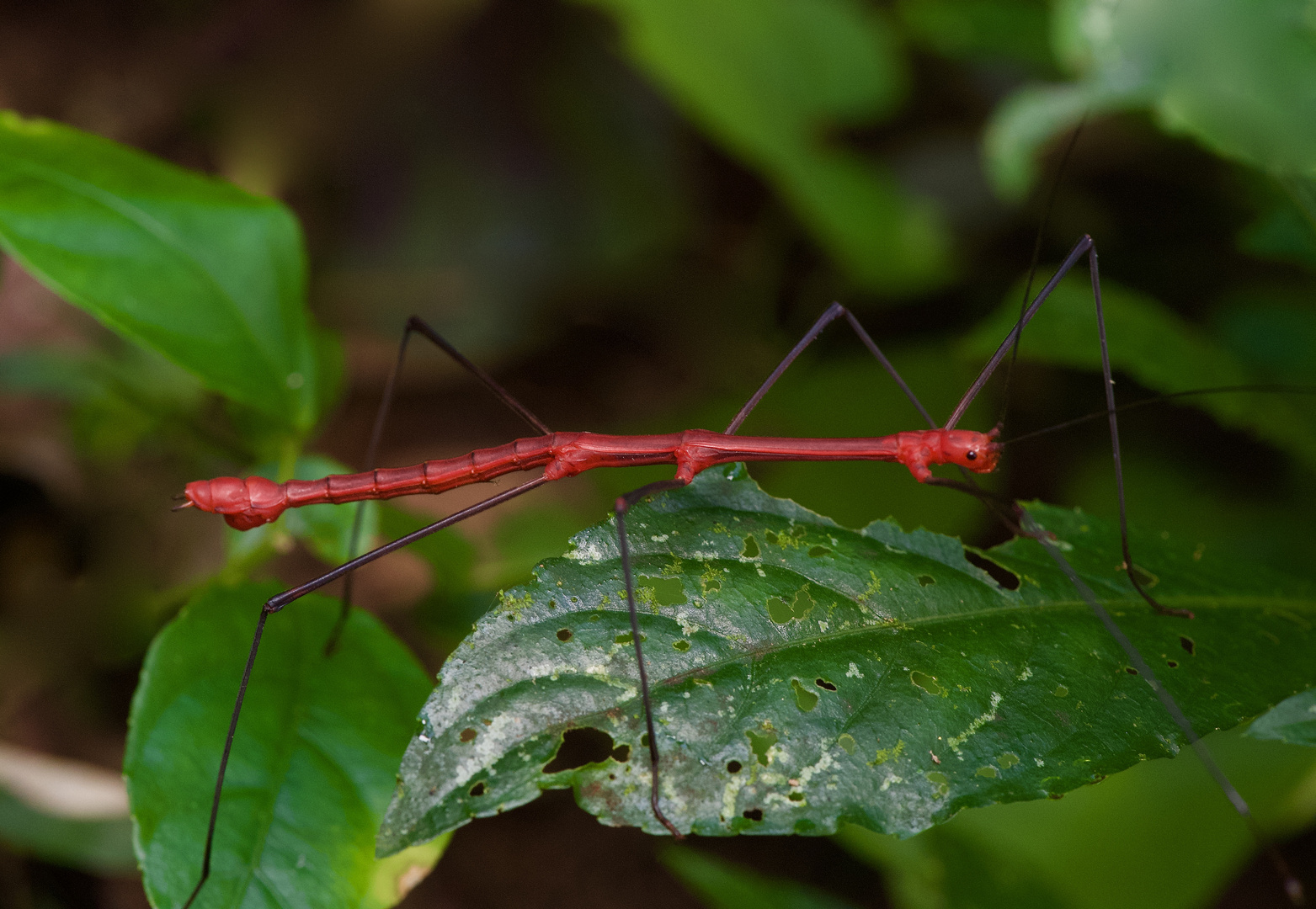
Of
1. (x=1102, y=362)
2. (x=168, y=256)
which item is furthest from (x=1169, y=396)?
(x=168, y=256)

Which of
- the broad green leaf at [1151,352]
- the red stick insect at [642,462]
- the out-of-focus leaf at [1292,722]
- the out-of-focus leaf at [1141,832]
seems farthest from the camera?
the out-of-focus leaf at [1141,832]

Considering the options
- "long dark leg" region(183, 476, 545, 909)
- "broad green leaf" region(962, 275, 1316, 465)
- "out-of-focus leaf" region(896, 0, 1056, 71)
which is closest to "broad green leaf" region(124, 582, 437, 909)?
"long dark leg" region(183, 476, 545, 909)

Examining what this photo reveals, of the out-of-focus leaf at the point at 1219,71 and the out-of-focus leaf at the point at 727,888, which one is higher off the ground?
the out-of-focus leaf at the point at 1219,71

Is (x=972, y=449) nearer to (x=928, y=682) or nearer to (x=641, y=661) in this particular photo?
(x=928, y=682)

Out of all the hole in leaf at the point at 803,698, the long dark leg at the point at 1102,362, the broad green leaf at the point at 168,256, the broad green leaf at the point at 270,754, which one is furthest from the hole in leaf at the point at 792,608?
the broad green leaf at the point at 168,256

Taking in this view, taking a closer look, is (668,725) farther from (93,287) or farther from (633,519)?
(93,287)

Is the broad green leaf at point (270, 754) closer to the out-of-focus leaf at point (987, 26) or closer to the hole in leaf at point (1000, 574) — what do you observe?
the hole in leaf at point (1000, 574)

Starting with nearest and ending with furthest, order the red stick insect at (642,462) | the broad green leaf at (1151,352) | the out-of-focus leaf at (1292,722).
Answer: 1. the out-of-focus leaf at (1292,722)
2. the red stick insect at (642,462)
3. the broad green leaf at (1151,352)
